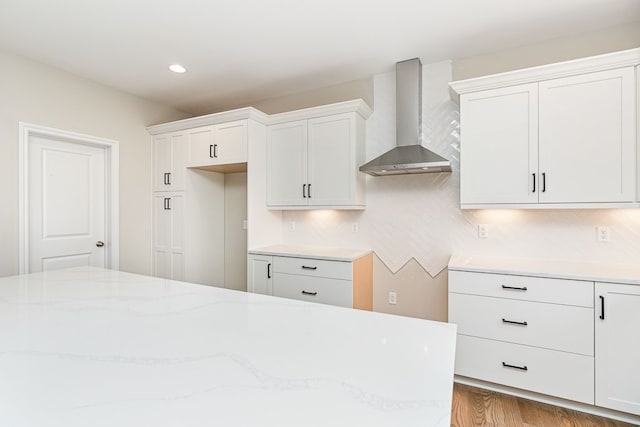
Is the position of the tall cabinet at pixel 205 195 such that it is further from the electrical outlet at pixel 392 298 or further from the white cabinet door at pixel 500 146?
the white cabinet door at pixel 500 146

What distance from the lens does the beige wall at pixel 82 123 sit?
2689 millimetres

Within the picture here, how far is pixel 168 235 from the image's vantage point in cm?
370

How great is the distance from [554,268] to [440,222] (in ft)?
3.02

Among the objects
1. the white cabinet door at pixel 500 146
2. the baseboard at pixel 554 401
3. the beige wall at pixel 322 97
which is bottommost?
the baseboard at pixel 554 401

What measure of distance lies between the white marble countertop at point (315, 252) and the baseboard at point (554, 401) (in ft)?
4.19

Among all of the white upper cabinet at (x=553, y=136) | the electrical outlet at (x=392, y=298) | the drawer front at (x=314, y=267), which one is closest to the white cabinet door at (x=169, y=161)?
the drawer front at (x=314, y=267)

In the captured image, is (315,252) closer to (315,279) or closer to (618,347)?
(315,279)

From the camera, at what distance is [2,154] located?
2.66 meters

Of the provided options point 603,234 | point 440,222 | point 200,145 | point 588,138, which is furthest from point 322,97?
point 603,234

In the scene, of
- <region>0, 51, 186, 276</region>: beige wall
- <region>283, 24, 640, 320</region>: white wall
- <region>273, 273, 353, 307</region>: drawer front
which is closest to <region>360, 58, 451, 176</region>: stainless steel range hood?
<region>283, 24, 640, 320</region>: white wall

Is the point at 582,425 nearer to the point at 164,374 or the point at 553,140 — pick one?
the point at 553,140

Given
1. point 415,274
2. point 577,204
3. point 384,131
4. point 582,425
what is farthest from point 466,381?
point 384,131

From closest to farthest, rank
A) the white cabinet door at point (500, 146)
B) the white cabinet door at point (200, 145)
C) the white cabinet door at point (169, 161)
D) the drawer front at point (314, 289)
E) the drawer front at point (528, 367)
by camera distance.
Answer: the drawer front at point (528, 367) → the white cabinet door at point (500, 146) → the drawer front at point (314, 289) → the white cabinet door at point (200, 145) → the white cabinet door at point (169, 161)

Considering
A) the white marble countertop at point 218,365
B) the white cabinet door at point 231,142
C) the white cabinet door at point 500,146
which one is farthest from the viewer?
the white cabinet door at point 231,142
